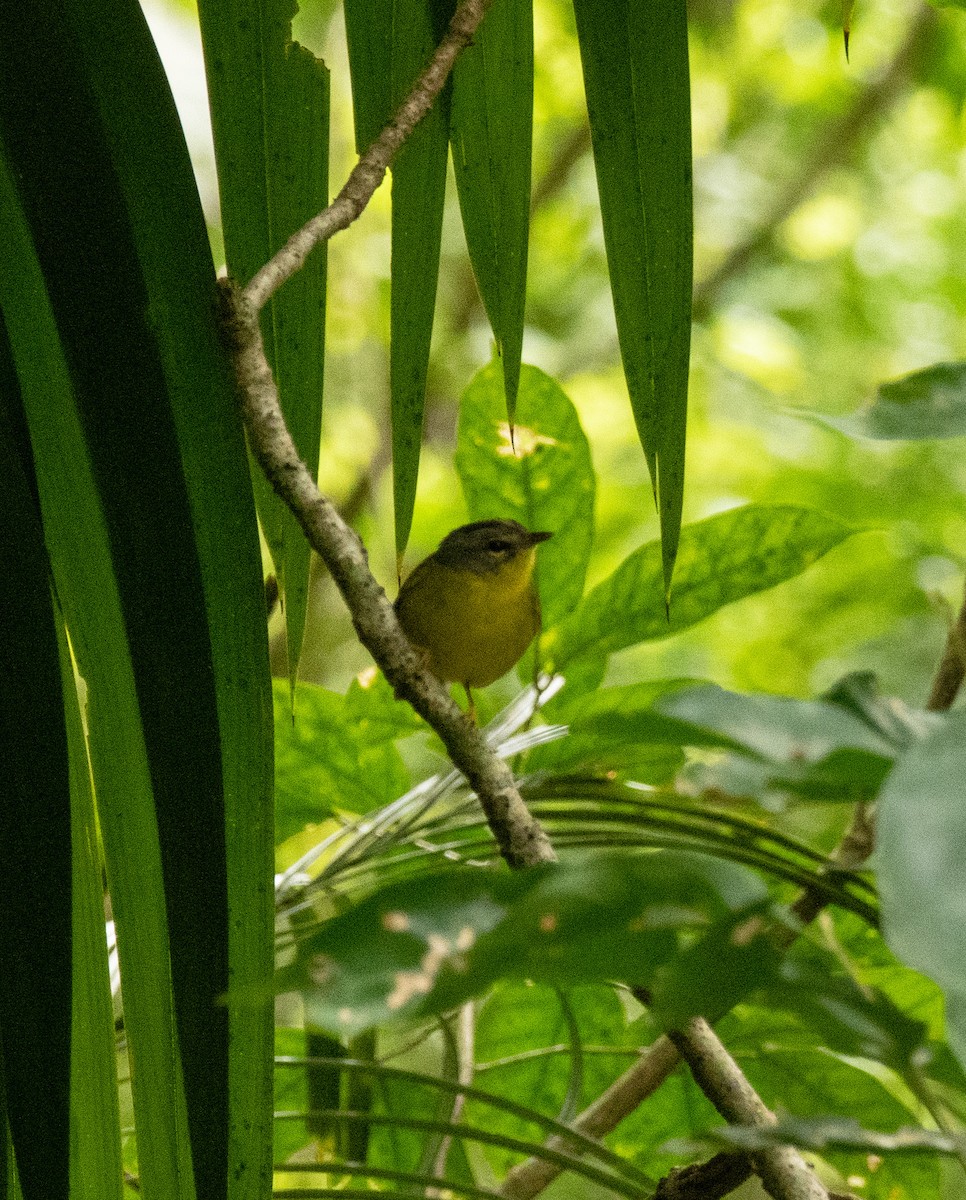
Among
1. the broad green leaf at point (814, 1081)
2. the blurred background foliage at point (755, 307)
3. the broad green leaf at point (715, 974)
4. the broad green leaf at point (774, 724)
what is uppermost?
the blurred background foliage at point (755, 307)

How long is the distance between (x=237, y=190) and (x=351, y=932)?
69cm

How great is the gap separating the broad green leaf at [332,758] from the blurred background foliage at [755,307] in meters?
1.86

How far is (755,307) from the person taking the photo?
6.10 m

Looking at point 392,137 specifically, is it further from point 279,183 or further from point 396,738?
point 396,738

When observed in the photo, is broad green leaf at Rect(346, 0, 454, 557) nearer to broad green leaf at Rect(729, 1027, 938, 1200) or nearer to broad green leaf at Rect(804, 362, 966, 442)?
broad green leaf at Rect(804, 362, 966, 442)

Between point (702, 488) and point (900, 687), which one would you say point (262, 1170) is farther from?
point (702, 488)

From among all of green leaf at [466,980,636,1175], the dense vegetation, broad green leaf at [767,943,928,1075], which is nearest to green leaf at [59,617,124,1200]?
the dense vegetation

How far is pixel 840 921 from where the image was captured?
1.37 meters

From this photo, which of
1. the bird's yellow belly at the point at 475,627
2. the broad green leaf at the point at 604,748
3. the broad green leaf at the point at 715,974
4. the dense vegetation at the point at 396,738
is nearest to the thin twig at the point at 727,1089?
the dense vegetation at the point at 396,738

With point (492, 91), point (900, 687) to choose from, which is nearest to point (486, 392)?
point (492, 91)

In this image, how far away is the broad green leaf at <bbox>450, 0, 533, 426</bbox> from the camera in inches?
38.7

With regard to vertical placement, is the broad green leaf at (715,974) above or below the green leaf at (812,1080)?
below

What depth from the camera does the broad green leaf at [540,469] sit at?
1414 millimetres

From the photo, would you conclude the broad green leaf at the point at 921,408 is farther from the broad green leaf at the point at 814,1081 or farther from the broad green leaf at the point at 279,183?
the broad green leaf at the point at 814,1081
